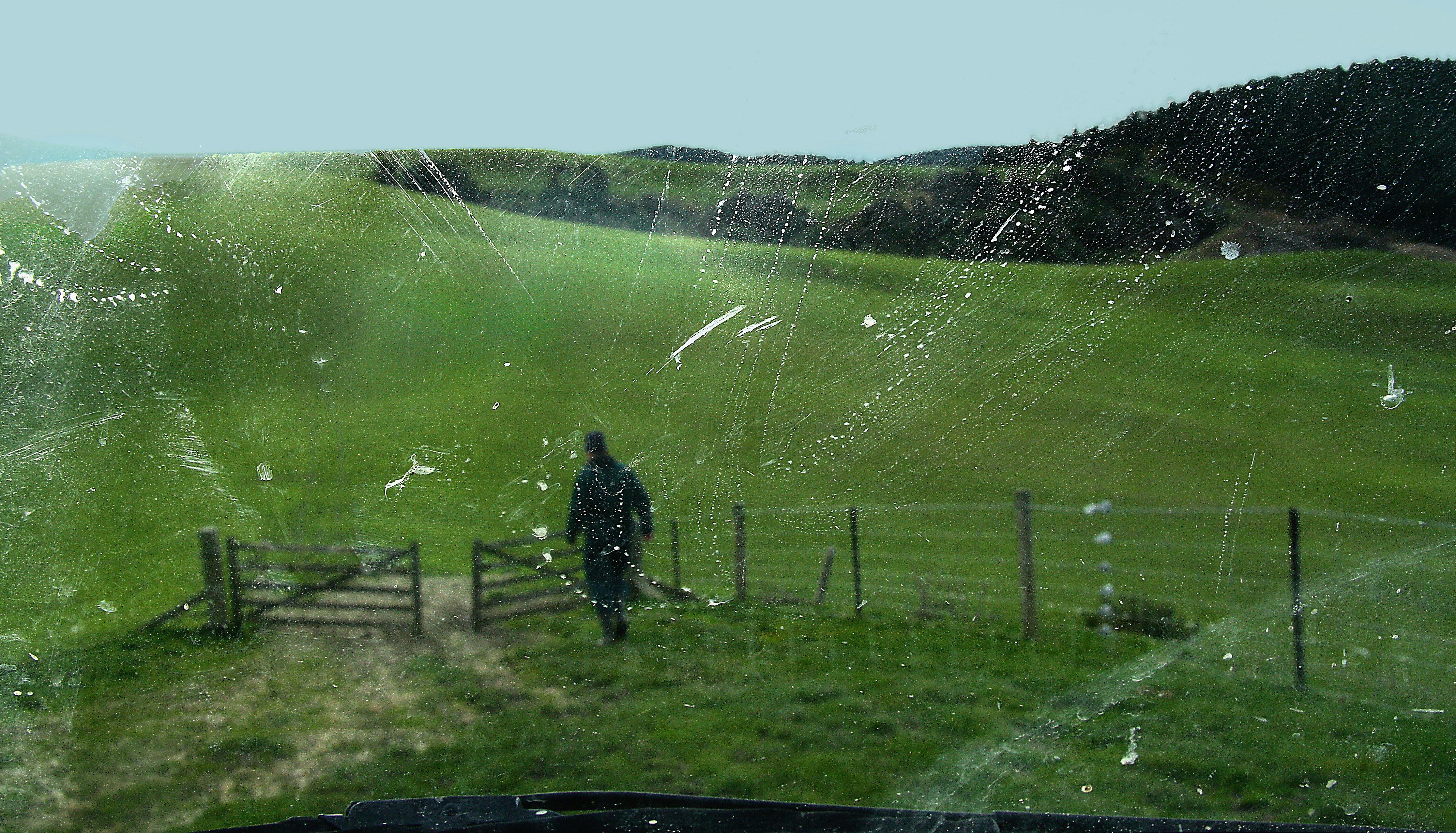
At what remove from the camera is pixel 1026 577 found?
161 cm

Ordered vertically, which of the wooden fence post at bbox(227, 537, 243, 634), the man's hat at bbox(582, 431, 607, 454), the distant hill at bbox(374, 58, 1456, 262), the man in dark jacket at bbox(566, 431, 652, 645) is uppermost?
the distant hill at bbox(374, 58, 1456, 262)

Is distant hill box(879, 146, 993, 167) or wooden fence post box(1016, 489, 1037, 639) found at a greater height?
distant hill box(879, 146, 993, 167)

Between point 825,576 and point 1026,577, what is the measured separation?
13.7 inches

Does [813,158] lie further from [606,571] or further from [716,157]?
[606,571]

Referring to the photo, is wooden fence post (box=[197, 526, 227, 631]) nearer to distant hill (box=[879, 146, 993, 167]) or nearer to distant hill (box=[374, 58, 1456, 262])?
distant hill (box=[374, 58, 1456, 262])

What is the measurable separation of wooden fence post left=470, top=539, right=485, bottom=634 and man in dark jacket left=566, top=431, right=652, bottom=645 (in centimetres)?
16

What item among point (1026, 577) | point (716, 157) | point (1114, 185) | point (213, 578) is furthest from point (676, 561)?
point (1114, 185)

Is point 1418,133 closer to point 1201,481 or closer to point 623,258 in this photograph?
point 1201,481

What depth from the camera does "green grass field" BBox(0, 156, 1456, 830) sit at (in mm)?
1605

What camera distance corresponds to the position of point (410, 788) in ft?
5.46

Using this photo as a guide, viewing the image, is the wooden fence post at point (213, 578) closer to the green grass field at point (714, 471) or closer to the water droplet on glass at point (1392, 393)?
the green grass field at point (714, 471)

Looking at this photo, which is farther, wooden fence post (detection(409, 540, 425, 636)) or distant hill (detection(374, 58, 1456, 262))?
wooden fence post (detection(409, 540, 425, 636))

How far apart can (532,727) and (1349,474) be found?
1482 millimetres

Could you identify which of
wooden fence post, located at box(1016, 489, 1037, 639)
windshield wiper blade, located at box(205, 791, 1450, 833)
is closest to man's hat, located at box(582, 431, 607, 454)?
windshield wiper blade, located at box(205, 791, 1450, 833)
